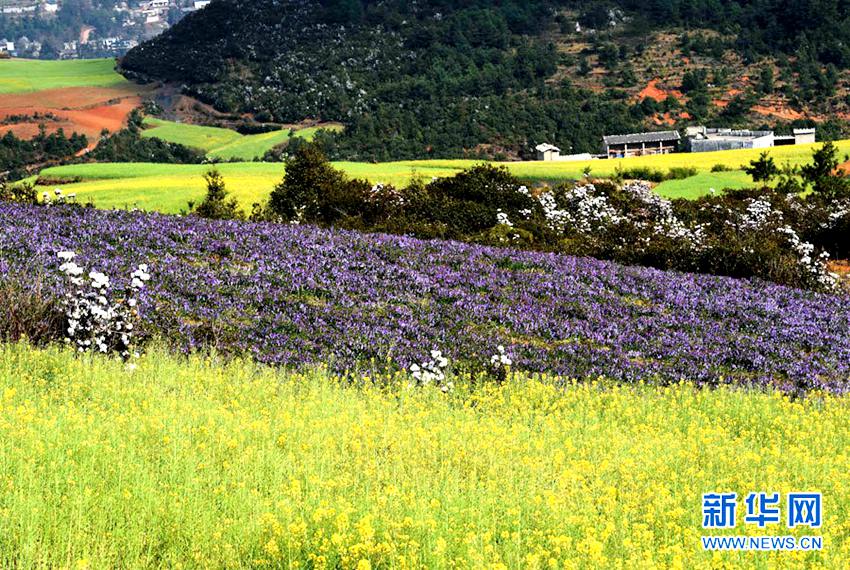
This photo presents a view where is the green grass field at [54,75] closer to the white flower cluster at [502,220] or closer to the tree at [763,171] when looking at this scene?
the tree at [763,171]

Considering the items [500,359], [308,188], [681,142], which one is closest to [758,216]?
[308,188]

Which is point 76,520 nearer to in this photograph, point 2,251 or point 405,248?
point 2,251

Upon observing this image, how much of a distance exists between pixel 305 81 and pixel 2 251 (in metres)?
109

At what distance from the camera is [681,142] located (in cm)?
9256

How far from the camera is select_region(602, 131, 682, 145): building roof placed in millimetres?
92938

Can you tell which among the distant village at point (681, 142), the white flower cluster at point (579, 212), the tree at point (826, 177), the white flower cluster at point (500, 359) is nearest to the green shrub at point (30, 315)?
the white flower cluster at point (500, 359)

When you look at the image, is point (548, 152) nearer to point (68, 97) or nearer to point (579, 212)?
point (579, 212)

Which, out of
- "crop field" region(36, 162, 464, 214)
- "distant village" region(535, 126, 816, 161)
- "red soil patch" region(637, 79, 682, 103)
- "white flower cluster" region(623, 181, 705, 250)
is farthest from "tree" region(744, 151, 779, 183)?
"red soil patch" region(637, 79, 682, 103)

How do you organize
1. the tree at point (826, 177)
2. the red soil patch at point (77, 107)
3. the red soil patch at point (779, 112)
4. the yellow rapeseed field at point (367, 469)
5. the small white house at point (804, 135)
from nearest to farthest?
1. the yellow rapeseed field at point (367, 469)
2. the tree at point (826, 177)
3. the small white house at point (804, 135)
4. the red soil patch at point (77, 107)
5. the red soil patch at point (779, 112)

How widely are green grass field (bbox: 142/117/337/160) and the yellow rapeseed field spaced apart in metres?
79.8

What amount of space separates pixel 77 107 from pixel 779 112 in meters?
81.7

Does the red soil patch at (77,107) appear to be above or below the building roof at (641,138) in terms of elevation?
above

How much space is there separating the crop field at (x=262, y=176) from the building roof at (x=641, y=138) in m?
30.6

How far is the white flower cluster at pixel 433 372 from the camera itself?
10.3 m
